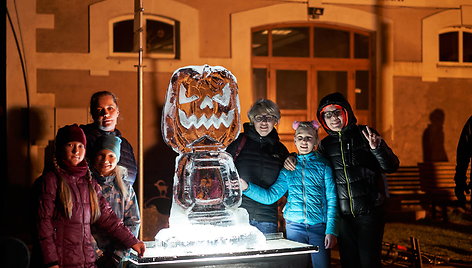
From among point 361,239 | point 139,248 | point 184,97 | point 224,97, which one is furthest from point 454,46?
point 139,248

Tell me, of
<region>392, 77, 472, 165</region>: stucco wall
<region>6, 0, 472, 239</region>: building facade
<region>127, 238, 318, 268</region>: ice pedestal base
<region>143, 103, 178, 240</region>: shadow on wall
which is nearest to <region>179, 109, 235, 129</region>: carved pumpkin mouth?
<region>127, 238, 318, 268</region>: ice pedestal base

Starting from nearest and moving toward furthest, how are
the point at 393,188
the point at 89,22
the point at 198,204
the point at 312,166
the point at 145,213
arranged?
the point at 198,204, the point at 312,166, the point at 145,213, the point at 89,22, the point at 393,188

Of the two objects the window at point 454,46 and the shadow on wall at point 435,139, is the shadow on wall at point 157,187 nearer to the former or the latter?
the shadow on wall at point 435,139

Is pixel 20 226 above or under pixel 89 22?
under

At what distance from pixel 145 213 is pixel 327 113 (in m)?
4.74

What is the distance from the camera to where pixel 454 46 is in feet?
36.7

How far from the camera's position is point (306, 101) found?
35.6ft

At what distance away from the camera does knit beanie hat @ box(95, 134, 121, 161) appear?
4.31 metres

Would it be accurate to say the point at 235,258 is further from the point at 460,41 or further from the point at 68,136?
the point at 460,41

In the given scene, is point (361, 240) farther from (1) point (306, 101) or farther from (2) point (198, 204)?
(1) point (306, 101)

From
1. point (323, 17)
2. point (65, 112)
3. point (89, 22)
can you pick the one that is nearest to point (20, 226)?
point (65, 112)

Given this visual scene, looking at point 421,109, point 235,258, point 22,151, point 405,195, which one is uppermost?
point 421,109

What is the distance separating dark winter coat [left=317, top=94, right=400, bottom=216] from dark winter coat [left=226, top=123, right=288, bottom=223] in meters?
0.37

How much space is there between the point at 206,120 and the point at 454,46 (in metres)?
8.00
